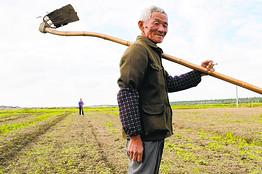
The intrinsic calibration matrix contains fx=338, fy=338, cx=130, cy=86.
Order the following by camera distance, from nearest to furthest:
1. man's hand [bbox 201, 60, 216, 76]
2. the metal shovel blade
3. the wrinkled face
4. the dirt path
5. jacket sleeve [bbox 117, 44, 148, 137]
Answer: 1. jacket sleeve [bbox 117, 44, 148, 137]
2. the wrinkled face
3. man's hand [bbox 201, 60, 216, 76]
4. the metal shovel blade
5. the dirt path

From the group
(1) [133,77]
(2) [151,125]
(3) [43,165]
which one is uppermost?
(1) [133,77]

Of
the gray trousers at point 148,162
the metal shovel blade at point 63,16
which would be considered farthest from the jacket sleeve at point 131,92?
the metal shovel blade at point 63,16

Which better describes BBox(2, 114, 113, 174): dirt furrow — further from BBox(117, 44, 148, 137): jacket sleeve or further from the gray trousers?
BBox(117, 44, 148, 137): jacket sleeve

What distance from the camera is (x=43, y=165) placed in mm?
6770

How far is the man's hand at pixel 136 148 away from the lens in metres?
2.29

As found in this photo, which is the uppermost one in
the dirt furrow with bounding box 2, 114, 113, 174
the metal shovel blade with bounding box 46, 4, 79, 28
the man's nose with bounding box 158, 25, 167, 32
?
the metal shovel blade with bounding box 46, 4, 79, 28

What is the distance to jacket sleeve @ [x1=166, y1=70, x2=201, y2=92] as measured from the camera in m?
2.90

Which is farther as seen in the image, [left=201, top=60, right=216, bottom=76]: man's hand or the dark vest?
[left=201, top=60, right=216, bottom=76]: man's hand

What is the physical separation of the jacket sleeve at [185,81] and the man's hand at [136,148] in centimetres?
75

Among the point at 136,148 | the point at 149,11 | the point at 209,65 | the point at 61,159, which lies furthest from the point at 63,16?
the point at 61,159

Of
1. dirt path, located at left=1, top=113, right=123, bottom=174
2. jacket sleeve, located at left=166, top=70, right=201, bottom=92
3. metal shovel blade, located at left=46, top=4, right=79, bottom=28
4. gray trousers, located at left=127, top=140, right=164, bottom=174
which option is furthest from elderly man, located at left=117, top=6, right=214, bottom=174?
dirt path, located at left=1, top=113, right=123, bottom=174

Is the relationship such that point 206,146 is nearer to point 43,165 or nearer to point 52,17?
point 43,165

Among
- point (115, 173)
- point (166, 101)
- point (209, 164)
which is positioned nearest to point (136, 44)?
point (166, 101)

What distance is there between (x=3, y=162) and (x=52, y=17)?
14.9 feet
